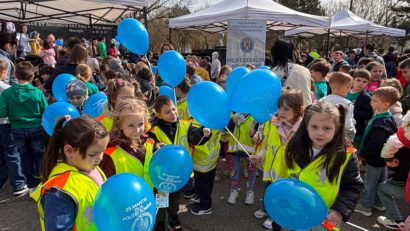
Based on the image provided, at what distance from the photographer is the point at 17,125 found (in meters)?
3.98

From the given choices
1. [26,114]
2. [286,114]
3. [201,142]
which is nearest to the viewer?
[286,114]

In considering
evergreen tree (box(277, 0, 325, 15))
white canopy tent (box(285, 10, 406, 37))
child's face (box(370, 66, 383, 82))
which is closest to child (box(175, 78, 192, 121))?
child's face (box(370, 66, 383, 82))

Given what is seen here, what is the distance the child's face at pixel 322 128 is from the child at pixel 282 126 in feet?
1.43

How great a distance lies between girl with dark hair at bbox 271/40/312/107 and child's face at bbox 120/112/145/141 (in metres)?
1.77

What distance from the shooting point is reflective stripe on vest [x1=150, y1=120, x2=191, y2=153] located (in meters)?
3.00

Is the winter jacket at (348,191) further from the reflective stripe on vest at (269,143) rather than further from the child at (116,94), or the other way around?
the child at (116,94)

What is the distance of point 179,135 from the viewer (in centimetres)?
306

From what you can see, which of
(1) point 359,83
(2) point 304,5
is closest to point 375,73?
(1) point 359,83

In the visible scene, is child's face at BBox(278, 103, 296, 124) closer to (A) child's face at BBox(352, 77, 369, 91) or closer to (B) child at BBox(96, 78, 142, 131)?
(B) child at BBox(96, 78, 142, 131)

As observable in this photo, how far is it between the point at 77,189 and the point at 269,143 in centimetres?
179

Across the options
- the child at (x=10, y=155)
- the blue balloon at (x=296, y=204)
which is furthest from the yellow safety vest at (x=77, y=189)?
the child at (x=10, y=155)

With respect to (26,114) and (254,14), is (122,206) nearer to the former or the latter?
(26,114)

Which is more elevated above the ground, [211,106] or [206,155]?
[211,106]

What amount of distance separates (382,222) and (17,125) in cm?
425
